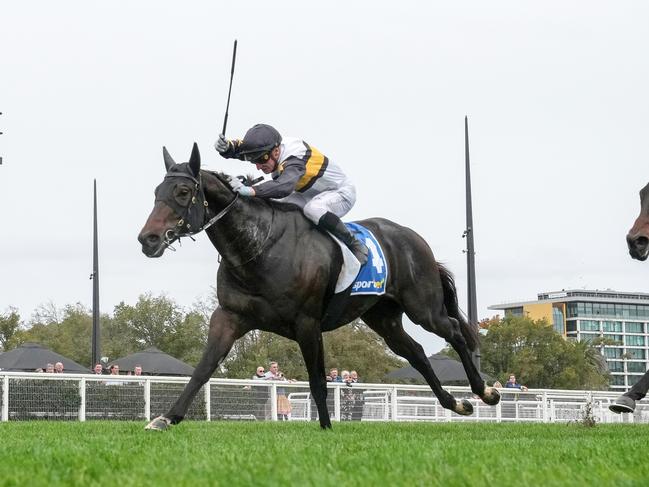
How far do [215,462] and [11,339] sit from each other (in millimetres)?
54005

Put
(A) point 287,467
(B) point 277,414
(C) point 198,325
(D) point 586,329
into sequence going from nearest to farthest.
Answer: (A) point 287,467
(B) point 277,414
(C) point 198,325
(D) point 586,329

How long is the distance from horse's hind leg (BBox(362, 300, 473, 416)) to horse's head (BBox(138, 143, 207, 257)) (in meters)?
2.72

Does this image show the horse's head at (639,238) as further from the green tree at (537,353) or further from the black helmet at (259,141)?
the green tree at (537,353)

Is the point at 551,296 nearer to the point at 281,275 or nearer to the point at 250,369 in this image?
the point at 250,369

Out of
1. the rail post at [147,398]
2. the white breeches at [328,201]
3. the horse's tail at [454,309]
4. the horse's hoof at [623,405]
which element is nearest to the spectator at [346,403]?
the rail post at [147,398]

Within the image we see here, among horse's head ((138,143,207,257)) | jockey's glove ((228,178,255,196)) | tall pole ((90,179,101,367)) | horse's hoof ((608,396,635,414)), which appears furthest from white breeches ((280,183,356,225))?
tall pole ((90,179,101,367))

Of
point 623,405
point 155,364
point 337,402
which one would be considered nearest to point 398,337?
point 623,405

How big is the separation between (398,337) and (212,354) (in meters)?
2.67

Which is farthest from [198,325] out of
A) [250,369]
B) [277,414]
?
[277,414]

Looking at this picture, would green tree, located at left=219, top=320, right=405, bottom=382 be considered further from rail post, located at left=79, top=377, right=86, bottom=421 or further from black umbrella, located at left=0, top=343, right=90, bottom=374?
rail post, located at left=79, top=377, right=86, bottom=421

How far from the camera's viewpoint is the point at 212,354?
29.0 feet

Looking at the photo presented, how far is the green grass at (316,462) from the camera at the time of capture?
433 cm

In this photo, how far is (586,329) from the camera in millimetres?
182875

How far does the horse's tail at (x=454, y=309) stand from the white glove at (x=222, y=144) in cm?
314
